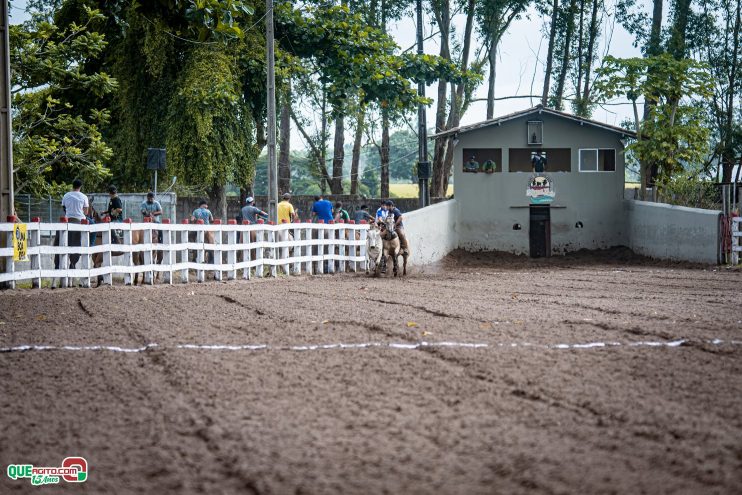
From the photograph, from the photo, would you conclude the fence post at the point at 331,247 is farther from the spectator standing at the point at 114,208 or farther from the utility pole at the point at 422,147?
the utility pole at the point at 422,147

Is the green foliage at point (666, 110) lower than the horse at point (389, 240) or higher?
higher

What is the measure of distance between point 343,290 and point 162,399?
36.0 ft

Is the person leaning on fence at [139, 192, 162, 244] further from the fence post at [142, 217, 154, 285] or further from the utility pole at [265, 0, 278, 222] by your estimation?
the utility pole at [265, 0, 278, 222]

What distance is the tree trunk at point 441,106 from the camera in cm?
4859

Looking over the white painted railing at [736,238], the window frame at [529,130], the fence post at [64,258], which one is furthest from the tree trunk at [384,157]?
the fence post at [64,258]

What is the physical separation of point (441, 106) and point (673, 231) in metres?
22.5

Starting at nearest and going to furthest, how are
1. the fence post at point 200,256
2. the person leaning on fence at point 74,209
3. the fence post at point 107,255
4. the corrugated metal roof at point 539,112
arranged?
the fence post at point 107,255 → the person leaning on fence at point 74,209 → the fence post at point 200,256 → the corrugated metal roof at point 539,112

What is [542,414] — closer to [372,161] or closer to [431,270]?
[431,270]

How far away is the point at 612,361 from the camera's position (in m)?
9.18

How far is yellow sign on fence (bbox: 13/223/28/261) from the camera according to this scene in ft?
57.5

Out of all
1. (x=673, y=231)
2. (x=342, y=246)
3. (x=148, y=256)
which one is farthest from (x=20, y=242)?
(x=673, y=231)

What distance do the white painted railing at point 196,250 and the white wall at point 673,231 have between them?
998 centimetres

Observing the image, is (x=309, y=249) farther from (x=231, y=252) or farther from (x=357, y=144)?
(x=357, y=144)

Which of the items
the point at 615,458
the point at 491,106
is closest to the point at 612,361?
the point at 615,458
